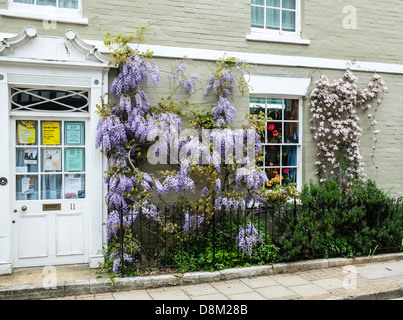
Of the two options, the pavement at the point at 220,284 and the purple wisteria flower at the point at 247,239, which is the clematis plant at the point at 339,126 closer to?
the pavement at the point at 220,284

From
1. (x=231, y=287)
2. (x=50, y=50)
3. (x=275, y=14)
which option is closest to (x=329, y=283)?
(x=231, y=287)

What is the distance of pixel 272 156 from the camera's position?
8203mm

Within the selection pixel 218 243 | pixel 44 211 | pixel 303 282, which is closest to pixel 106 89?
pixel 44 211

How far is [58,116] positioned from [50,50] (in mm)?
1027

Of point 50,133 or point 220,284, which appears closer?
point 220,284

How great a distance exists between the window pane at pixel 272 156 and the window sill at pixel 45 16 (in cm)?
407

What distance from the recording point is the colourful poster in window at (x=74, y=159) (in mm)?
6809

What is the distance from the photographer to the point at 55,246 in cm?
666

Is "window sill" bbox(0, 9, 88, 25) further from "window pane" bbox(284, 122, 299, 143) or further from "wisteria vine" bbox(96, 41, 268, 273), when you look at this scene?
"window pane" bbox(284, 122, 299, 143)

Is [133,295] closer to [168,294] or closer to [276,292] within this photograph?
[168,294]

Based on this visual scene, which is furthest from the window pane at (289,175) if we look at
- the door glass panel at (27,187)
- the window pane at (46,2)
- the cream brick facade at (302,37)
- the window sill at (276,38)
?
the window pane at (46,2)

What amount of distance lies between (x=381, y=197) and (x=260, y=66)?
10.7 feet

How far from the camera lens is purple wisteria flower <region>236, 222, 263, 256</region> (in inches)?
259
